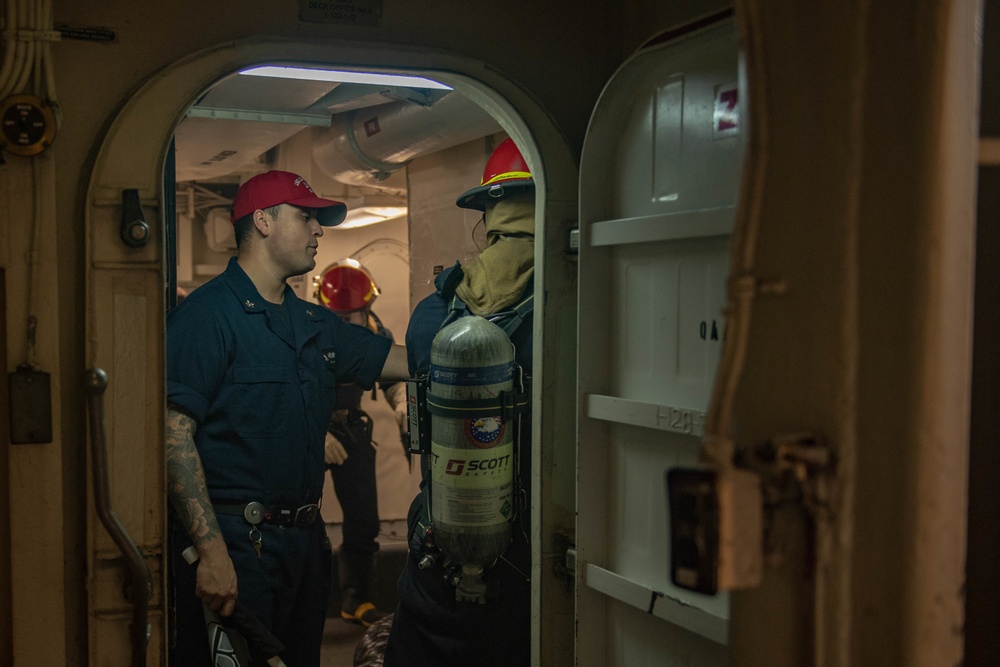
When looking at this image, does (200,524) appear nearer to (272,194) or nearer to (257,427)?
(257,427)

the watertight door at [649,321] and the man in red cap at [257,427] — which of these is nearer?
the watertight door at [649,321]

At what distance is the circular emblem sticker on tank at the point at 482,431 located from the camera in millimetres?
3004

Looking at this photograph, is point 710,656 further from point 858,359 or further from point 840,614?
point 858,359

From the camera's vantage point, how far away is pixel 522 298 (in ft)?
11.0

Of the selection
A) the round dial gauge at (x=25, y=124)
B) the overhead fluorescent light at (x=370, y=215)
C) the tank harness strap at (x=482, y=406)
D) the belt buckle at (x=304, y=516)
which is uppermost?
the overhead fluorescent light at (x=370, y=215)

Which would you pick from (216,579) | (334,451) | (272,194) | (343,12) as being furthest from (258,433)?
(334,451)

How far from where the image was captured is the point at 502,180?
338cm

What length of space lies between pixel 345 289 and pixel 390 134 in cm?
203

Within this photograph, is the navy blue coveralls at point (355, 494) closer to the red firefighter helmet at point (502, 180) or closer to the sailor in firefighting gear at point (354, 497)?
the sailor in firefighting gear at point (354, 497)

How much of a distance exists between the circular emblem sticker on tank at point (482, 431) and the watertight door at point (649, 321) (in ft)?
1.56

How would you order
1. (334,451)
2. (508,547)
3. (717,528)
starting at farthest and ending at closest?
1. (334,451)
2. (508,547)
3. (717,528)

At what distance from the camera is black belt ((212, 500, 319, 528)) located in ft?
10.7

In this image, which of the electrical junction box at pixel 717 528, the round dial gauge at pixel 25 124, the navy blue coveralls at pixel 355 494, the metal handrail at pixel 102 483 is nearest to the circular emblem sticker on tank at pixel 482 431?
the metal handrail at pixel 102 483

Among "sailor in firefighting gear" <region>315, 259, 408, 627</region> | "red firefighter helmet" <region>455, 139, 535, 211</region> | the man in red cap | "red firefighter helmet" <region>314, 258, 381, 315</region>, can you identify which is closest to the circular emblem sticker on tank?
the man in red cap
